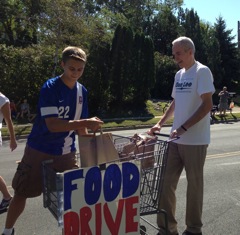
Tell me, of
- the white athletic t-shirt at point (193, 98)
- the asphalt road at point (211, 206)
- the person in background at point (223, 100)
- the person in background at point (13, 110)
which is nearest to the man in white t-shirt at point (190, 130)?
the white athletic t-shirt at point (193, 98)

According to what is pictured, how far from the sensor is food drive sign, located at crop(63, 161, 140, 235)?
2967 millimetres

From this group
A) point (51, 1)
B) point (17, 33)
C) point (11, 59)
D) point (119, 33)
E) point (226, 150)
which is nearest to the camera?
point (226, 150)

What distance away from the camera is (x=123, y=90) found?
24391 mm

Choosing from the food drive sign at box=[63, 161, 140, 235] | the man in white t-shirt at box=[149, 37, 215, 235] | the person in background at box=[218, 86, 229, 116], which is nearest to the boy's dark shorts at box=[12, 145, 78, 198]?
the food drive sign at box=[63, 161, 140, 235]

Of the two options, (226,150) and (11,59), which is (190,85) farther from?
(11,59)

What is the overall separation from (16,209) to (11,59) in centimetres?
1887

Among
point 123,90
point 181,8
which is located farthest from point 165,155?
point 181,8

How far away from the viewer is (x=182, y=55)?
4012 millimetres

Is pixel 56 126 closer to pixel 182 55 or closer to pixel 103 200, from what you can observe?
pixel 103 200

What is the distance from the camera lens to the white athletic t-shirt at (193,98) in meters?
3.98

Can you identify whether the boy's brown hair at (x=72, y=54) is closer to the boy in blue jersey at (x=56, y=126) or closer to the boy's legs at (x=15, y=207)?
the boy in blue jersey at (x=56, y=126)

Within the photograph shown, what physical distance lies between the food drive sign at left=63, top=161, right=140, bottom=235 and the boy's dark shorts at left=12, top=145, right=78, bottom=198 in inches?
25.1

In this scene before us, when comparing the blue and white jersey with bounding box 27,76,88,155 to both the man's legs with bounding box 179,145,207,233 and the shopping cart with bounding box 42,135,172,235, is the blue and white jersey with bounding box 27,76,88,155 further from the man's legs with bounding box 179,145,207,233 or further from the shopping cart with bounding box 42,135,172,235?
the man's legs with bounding box 179,145,207,233

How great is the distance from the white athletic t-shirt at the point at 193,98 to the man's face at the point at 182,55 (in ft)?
0.33
